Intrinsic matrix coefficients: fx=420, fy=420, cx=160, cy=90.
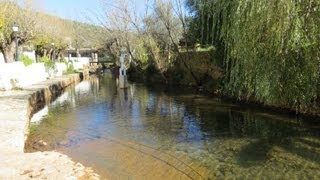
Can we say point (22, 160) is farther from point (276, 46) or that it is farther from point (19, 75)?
point (19, 75)

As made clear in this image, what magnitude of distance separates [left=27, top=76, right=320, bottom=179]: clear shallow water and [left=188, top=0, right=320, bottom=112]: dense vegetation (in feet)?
5.13

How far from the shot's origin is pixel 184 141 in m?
12.8

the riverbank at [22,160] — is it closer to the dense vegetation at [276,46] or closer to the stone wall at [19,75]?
the dense vegetation at [276,46]

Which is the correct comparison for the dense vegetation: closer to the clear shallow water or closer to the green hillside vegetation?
the clear shallow water

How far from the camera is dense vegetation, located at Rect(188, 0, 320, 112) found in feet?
38.6

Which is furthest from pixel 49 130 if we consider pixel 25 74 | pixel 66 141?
pixel 25 74

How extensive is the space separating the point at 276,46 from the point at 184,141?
3.96 m

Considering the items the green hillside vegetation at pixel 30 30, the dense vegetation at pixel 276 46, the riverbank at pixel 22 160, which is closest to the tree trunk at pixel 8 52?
the green hillside vegetation at pixel 30 30

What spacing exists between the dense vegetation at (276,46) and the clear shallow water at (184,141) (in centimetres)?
156

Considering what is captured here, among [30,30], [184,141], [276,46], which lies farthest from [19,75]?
[276,46]

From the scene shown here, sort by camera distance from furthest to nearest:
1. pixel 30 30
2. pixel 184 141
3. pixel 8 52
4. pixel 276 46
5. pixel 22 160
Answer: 1. pixel 30 30
2. pixel 8 52
3. pixel 184 141
4. pixel 276 46
5. pixel 22 160

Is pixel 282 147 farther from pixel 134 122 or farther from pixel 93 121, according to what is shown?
pixel 93 121

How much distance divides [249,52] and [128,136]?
15.5ft

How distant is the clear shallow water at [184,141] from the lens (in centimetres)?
973
